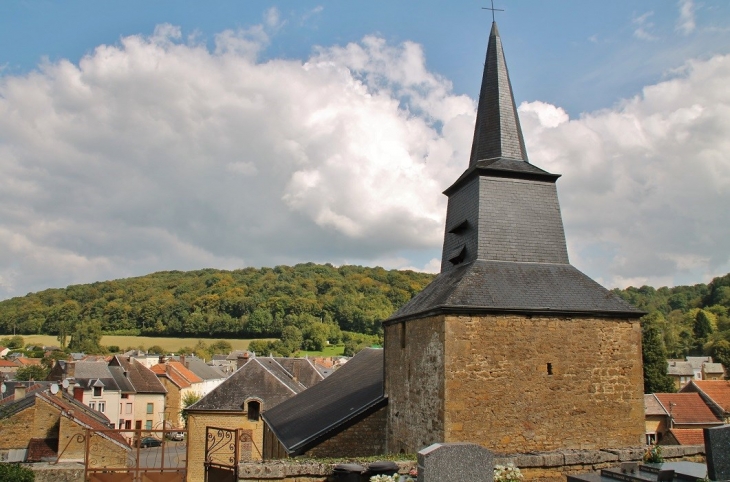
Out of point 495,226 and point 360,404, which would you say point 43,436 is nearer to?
point 360,404

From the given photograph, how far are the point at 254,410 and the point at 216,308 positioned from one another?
279 ft

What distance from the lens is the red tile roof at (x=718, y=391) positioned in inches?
1604

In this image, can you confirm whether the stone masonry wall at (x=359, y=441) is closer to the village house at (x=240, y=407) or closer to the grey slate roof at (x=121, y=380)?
the village house at (x=240, y=407)

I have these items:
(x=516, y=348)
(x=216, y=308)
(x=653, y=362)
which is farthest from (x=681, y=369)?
(x=216, y=308)

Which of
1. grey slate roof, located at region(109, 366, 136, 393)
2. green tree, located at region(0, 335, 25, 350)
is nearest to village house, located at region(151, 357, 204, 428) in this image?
grey slate roof, located at region(109, 366, 136, 393)

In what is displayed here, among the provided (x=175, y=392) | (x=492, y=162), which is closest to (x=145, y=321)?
(x=175, y=392)

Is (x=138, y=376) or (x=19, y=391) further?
(x=138, y=376)

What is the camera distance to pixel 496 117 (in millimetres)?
14781

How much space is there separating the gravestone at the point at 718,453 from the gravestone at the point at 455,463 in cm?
333

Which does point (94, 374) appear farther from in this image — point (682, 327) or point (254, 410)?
point (682, 327)

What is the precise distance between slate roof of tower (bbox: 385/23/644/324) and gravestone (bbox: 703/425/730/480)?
361 cm

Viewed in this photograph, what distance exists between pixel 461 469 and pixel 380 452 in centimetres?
709

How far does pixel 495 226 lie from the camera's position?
13.1 m

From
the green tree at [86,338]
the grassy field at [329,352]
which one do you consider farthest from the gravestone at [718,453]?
the green tree at [86,338]
